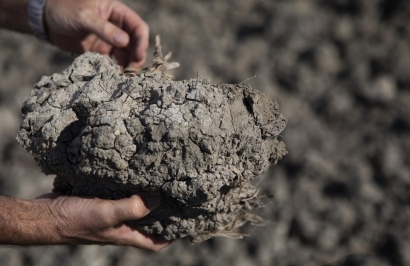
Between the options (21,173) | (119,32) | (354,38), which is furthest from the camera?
(354,38)

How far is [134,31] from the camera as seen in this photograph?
229cm

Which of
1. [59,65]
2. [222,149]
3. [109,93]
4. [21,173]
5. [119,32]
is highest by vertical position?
[59,65]

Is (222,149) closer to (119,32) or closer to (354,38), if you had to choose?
(119,32)

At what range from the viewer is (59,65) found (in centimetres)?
336

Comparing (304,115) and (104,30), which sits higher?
(304,115)

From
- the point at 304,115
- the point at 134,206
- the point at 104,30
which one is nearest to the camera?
the point at 134,206

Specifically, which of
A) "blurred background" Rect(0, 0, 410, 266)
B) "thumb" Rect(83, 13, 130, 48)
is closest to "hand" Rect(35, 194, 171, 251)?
"thumb" Rect(83, 13, 130, 48)

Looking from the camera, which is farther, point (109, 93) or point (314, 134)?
point (314, 134)

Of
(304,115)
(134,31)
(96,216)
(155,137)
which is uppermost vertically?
(304,115)

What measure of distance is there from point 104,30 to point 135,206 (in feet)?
3.14

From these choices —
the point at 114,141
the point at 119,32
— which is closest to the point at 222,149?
the point at 114,141

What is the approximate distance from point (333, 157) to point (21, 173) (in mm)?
2156

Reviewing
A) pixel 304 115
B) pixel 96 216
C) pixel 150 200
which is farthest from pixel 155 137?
pixel 304 115

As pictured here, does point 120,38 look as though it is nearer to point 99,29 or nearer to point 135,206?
point 99,29
